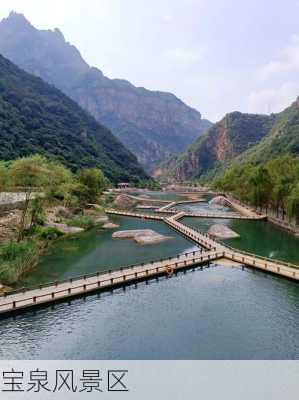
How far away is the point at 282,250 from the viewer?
56.1 meters

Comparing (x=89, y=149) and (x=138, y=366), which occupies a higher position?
(x=89, y=149)

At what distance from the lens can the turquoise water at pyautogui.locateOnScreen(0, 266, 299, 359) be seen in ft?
84.0

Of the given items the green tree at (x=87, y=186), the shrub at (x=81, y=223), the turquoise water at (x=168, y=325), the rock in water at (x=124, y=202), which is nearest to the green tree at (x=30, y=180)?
the shrub at (x=81, y=223)

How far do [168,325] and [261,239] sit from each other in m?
39.5

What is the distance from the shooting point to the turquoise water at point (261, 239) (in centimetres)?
5425

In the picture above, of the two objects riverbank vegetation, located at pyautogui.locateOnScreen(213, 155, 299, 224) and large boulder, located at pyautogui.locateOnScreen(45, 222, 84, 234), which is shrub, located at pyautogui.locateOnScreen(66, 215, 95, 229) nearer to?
large boulder, located at pyautogui.locateOnScreen(45, 222, 84, 234)

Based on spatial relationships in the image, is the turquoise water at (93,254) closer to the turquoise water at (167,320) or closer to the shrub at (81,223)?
the turquoise water at (167,320)

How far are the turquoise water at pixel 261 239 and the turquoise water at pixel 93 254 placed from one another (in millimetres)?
9405

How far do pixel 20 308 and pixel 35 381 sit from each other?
1352 cm

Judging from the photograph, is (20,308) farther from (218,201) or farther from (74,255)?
(218,201)

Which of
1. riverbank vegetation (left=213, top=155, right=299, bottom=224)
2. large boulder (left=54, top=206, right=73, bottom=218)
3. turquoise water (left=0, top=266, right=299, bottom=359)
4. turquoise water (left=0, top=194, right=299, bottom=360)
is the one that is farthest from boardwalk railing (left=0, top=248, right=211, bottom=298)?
large boulder (left=54, top=206, right=73, bottom=218)

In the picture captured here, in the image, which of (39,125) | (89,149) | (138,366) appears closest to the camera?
(138,366)

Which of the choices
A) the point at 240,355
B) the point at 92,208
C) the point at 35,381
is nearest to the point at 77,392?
the point at 35,381

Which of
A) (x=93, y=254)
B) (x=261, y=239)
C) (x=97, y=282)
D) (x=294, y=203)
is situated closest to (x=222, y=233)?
(x=261, y=239)
